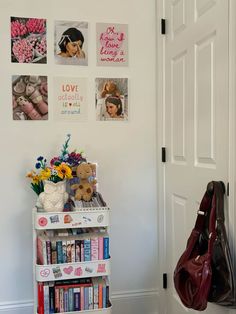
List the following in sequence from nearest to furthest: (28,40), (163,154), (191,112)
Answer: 1. (191,112)
2. (28,40)
3. (163,154)

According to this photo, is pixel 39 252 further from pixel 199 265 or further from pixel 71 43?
pixel 71 43

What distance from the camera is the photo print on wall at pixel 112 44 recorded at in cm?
232

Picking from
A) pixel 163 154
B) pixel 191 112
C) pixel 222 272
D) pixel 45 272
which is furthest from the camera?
A: pixel 163 154

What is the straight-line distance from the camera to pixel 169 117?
7.28ft

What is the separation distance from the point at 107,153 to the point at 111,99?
A: 36cm

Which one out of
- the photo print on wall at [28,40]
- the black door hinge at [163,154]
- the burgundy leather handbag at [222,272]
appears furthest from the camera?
the black door hinge at [163,154]

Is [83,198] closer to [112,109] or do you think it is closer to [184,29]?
[112,109]

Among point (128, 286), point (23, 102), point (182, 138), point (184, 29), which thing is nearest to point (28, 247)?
point (128, 286)

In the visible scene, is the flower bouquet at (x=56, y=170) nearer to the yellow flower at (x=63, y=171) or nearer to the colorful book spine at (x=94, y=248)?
the yellow flower at (x=63, y=171)

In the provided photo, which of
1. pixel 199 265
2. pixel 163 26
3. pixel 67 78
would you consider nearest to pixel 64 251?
pixel 199 265

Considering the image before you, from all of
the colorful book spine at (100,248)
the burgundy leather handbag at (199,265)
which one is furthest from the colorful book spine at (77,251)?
the burgundy leather handbag at (199,265)

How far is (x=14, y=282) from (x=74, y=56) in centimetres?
149

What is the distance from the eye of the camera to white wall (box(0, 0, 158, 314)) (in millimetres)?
2229

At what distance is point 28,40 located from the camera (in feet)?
7.25
